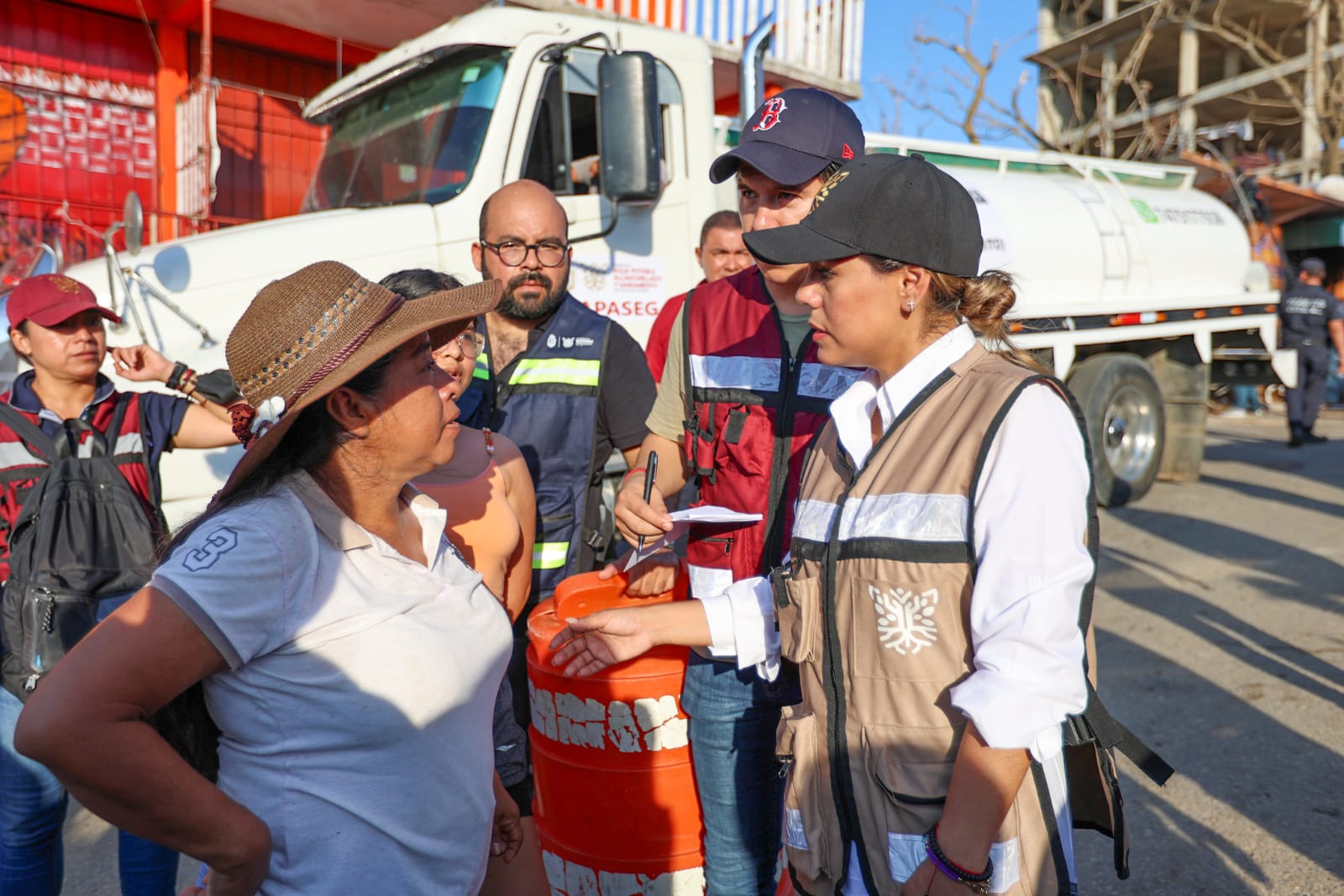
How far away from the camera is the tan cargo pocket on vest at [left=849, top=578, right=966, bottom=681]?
4.46 feet

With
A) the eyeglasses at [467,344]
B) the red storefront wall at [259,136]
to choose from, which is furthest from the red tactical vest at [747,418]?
the red storefront wall at [259,136]

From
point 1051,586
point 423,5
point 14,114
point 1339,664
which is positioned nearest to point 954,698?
point 1051,586

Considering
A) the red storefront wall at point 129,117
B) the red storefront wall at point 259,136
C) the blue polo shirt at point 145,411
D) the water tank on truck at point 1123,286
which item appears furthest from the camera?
the red storefront wall at point 259,136

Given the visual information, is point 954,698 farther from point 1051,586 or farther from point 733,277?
point 733,277

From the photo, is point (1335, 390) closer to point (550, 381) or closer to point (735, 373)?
point (550, 381)

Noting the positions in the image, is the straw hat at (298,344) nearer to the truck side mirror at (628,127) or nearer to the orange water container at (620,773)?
the orange water container at (620,773)

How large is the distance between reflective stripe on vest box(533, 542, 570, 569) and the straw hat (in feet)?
4.82

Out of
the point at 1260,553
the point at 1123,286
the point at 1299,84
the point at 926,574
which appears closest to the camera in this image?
the point at 926,574

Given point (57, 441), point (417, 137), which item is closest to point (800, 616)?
point (57, 441)

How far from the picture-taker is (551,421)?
115 inches

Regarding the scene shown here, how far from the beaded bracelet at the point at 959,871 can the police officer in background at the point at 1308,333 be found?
1011 centimetres

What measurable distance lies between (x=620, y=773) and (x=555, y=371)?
4.08ft

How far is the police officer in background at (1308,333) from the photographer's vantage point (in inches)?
386

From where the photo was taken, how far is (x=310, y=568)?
4.39 feet
